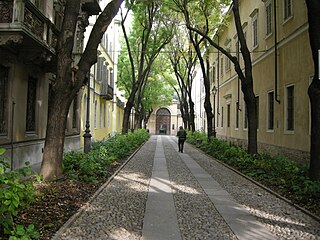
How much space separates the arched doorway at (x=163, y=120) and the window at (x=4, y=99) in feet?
213

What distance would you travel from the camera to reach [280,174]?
36.1 feet

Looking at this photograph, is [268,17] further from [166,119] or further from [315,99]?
[166,119]

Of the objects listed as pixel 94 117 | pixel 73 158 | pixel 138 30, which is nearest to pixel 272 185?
pixel 73 158

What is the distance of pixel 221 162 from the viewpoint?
1612 cm

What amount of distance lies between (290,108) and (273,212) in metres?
9.55

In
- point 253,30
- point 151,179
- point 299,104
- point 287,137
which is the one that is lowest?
point 151,179

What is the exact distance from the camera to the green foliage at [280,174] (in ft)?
26.4

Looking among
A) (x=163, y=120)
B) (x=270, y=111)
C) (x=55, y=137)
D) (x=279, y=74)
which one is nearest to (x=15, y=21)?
(x=55, y=137)

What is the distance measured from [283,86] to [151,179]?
28.2ft

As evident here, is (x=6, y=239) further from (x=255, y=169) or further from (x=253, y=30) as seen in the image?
(x=253, y=30)

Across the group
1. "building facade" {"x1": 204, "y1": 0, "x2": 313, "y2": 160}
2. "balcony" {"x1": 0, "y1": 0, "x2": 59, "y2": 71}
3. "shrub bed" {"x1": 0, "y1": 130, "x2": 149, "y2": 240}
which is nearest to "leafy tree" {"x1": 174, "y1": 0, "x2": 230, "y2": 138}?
"building facade" {"x1": 204, "y1": 0, "x2": 313, "y2": 160}

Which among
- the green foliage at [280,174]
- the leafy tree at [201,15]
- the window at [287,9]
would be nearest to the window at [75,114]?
the leafy tree at [201,15]

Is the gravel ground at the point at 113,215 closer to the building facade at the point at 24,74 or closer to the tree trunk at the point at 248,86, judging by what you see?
the building facade at the point at 24,74

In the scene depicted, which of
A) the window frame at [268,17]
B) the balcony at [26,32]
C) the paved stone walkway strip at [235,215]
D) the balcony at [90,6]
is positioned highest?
the balcony at [90,6]
